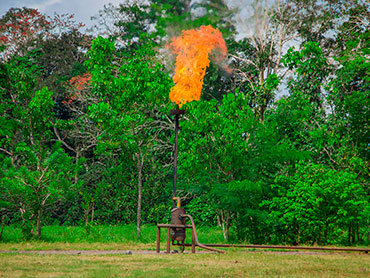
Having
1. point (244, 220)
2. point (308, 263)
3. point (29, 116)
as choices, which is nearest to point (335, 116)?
point (244, 220)

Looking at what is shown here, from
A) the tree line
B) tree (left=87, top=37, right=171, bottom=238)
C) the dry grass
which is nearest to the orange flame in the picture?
the tree line

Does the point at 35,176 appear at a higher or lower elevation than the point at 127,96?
lower

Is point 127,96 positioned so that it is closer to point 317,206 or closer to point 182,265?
point 317,206

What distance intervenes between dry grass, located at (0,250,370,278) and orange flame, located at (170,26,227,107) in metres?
4.83

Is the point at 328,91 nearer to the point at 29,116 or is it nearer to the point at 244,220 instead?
the point at 244,220

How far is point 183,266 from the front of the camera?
29.8 ft

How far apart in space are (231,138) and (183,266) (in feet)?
21.8

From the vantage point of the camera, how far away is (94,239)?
15.4m

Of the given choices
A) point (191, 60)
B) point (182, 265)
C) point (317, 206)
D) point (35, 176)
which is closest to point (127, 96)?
point (191, 60)

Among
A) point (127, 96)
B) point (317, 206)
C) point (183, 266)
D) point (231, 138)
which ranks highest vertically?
point (127, 96)

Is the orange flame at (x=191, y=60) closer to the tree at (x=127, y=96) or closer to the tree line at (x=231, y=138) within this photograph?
the tree line at (x=231, y=138)

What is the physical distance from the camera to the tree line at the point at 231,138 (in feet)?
48.1

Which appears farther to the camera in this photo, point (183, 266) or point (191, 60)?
point (191, 60)

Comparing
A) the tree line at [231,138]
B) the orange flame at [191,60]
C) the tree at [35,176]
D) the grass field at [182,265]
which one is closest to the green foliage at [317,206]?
the tree line at [231,138]
